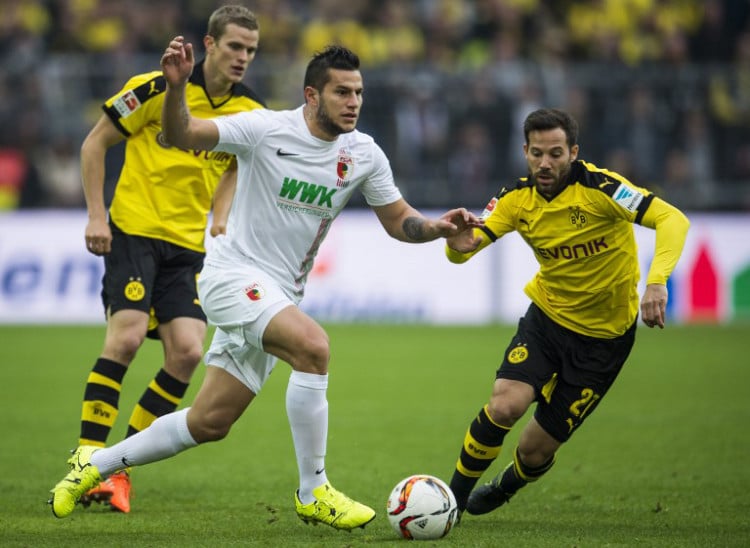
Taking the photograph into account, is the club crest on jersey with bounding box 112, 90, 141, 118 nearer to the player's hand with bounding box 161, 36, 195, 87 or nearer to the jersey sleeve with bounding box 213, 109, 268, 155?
the jersey sleeve with bounding box 213, 109, 268, 155

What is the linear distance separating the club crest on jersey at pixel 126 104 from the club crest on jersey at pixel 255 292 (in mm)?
1719

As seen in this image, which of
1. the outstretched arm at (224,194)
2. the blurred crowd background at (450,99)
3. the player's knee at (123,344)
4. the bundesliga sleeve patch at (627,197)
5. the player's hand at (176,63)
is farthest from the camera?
the blurred crowd background at (450,99)

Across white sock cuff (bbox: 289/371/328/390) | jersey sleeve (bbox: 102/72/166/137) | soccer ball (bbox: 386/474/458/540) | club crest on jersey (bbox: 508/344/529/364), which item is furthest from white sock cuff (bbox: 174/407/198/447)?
jersey sleeve (bbox: 102/72/166/137)

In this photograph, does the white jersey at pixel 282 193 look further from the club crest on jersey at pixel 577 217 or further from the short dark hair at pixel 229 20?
the club crest on jersey at pixel 577 217

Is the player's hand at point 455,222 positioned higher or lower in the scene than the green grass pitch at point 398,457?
higher

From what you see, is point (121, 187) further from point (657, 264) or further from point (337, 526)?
point (657, 264)

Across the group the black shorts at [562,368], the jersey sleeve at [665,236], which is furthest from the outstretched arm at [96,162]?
the jersey sleeve at [665,236]

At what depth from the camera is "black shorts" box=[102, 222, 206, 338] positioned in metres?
7.01

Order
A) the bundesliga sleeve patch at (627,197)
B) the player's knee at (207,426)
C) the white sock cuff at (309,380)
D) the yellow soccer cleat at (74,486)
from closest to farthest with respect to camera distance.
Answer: the white sock cuff at (309,380) < the player's knee at (207,426) < the yellow soccer cleat at (74,486) < the bundesliga sleeve patch at (627,197)

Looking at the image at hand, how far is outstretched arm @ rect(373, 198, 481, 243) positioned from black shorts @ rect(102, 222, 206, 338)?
1.44 meters

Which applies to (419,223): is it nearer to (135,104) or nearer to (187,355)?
(187,355)

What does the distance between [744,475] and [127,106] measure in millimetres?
4576

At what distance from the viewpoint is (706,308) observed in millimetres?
17484

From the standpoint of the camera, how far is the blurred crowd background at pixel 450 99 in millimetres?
18359
